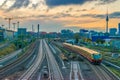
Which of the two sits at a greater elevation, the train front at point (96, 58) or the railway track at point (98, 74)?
the train front at point (96, 58)

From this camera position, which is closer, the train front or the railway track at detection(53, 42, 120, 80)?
the railway track at detection(53, 42, 120, 80)

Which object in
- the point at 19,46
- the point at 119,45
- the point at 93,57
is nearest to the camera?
the point at 93,57

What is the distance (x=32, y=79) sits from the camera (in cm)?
4934

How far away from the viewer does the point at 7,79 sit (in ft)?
161

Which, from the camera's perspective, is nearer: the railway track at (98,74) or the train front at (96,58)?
the railway track at (98,74)

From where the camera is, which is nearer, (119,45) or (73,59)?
(73,59)

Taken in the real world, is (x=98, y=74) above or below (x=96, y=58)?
below

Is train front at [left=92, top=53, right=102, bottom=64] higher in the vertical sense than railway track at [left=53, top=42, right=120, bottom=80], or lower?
higher

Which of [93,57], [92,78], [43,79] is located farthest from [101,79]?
[93,57]

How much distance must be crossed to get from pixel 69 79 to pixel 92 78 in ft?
13.4

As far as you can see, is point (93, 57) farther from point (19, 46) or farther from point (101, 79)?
point (19, 46)

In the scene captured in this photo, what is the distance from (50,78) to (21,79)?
4.27 metres

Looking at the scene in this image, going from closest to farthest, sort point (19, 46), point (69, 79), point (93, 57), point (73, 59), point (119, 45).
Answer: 1. point (69, 79)
2. point (93, 57)
3. point (73, 59)
4. point (119, 45)
5. point (19, 46)

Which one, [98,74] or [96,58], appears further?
[96,58]
